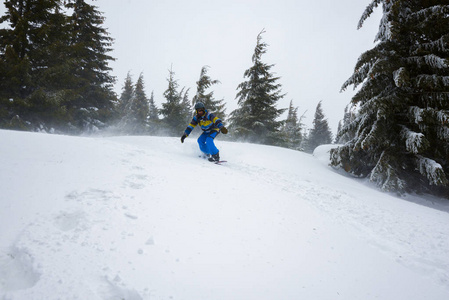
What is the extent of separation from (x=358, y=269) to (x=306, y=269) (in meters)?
0.72

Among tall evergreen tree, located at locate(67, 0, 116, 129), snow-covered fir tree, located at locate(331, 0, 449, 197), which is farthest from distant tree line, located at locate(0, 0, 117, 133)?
snow-covered fir tree, located at locate(331, 0, 449, 197)

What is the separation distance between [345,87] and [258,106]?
28.5 feet

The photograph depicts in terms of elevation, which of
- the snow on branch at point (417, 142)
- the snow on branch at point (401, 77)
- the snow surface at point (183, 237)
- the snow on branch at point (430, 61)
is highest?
the snow on branch at point (430, 61)

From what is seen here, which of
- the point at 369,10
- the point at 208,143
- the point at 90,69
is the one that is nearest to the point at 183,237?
the point at 208,143

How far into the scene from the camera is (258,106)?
16.0 meters

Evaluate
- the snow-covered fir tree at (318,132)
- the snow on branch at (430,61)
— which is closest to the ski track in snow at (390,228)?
the snow on branch at (430,61)

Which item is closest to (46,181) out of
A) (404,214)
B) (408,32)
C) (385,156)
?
(404,214)

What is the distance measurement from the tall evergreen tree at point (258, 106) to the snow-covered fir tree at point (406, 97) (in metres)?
8.60

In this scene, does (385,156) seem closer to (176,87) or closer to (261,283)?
(261,283)

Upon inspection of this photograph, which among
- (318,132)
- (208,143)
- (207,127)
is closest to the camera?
(208,143)

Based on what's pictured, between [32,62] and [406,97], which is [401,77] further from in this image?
[32,62]

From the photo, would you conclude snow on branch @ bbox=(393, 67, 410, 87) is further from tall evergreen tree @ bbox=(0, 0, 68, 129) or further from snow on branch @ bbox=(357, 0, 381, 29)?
tall evergreen tree @ bbox=(0, 0, 68, 129)

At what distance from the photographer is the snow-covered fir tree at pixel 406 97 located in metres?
5.96

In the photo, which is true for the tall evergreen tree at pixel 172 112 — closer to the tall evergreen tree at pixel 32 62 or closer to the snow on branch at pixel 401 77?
the tall evergreen tree at pixel 32 62
